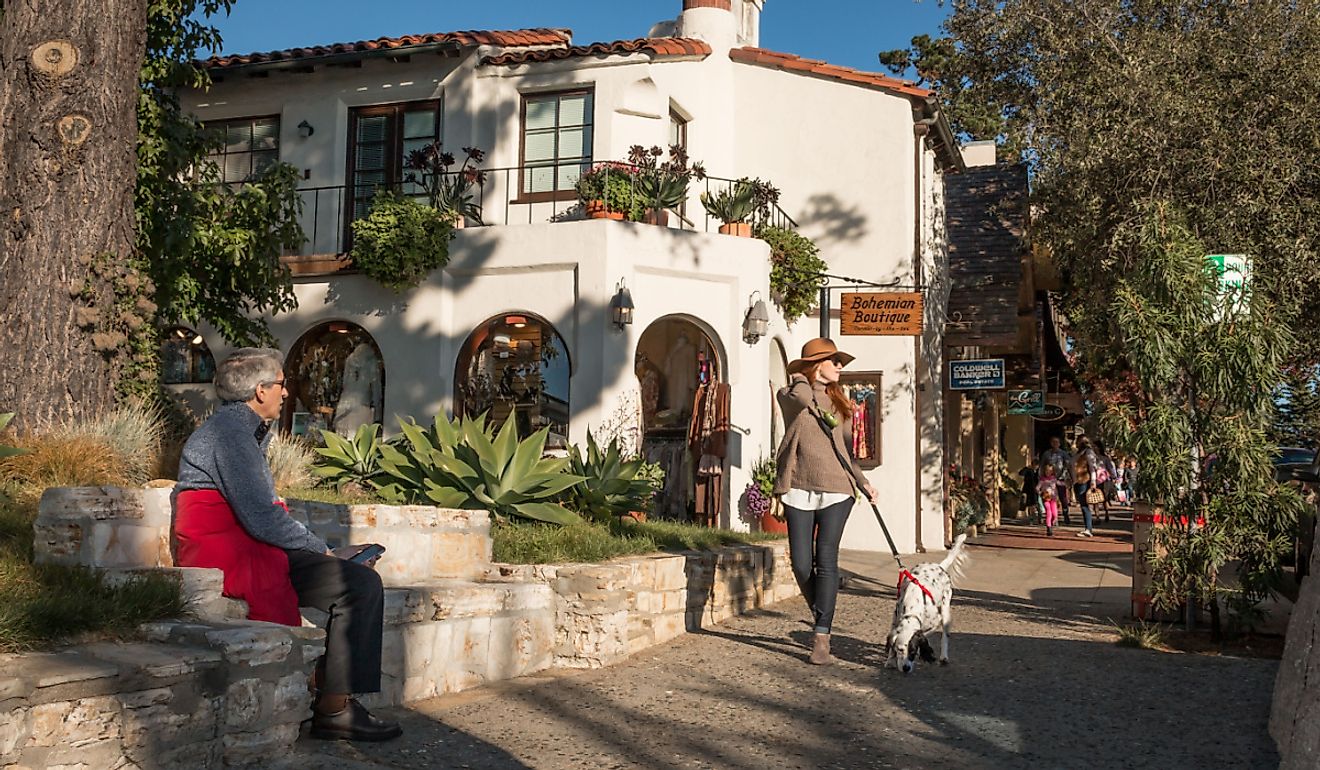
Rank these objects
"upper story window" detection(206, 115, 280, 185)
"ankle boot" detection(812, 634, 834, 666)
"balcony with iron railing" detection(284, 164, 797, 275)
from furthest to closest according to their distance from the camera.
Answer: "upper story window" detection(206, 115, 280, 185) < "balcony with iron railing" detection(284, 164, 797, 275) < "ankle boot" detection(812, 634, 834, 666)

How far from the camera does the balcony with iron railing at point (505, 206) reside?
15680 millimetres

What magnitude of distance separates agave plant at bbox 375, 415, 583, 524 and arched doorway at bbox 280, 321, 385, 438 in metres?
7.49

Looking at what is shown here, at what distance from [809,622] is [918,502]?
8.43 metres

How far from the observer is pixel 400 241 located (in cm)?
1484

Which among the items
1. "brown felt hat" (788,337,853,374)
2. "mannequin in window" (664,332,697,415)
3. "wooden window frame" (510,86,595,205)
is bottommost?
"brown felt hat" (788,337,853,374)

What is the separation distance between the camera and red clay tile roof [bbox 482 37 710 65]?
51.4 ft

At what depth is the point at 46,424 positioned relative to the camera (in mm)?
7320

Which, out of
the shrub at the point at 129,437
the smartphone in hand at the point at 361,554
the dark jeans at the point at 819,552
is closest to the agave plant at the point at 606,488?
the dark jeans at the point at 819,552

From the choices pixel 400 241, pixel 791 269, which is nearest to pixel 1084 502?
pixel 791 269

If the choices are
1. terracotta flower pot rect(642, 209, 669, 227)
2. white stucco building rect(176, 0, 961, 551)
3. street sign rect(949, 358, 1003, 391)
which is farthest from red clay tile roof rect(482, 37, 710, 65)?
Answer: street sign rect(949, 358, 1003, 391)

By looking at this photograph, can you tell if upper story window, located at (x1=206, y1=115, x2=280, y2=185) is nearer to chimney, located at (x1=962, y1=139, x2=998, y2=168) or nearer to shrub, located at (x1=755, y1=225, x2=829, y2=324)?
shrub, located at (x1=755, y1=225, x2=829, y2=324)

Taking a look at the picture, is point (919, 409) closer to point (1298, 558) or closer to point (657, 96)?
point (657, 96)

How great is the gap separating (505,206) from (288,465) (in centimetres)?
846

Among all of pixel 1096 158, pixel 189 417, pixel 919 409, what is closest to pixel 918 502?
pixel 919 409
